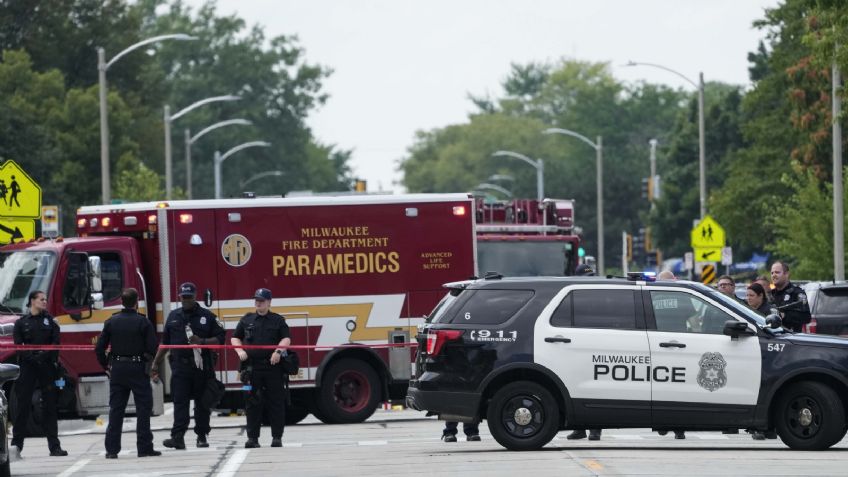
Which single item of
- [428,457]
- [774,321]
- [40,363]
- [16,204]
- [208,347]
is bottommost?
[428,457]

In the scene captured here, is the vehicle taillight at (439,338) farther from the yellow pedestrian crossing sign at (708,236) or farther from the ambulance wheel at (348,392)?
the yellow pedestrian crossing sign at (708,236)

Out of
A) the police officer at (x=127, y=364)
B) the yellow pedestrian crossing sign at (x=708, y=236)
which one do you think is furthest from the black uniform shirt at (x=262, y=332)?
the yellow pedestrian crossing sign at (x=708, y=236)

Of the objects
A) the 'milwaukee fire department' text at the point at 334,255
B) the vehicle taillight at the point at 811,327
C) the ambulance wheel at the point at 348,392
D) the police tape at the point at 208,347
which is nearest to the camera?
the police tape at the point at 208,347

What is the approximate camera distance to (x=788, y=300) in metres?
21.8

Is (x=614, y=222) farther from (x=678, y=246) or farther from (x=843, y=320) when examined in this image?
(x=843, y=320)

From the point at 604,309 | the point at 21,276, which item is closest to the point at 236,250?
the point at 21,276

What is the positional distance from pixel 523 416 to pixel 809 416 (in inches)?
108

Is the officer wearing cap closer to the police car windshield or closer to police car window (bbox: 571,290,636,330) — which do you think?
police car window (bbox: 571,290,636,330)

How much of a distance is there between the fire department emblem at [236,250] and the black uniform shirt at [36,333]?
13.9 feet

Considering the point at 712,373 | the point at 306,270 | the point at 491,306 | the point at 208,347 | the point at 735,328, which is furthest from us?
the point at 306,270

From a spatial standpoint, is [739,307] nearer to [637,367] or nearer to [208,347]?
[637,367]

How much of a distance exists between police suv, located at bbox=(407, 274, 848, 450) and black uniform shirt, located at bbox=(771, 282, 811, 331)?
340 centimetres

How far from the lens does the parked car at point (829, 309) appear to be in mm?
23797

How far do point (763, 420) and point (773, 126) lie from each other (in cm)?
4404
